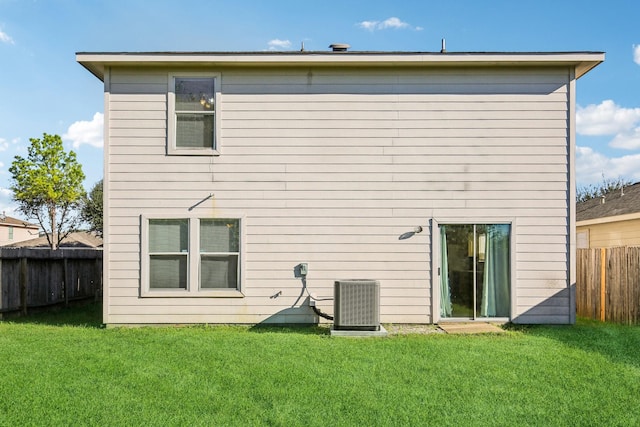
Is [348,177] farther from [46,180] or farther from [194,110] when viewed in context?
[46,180]

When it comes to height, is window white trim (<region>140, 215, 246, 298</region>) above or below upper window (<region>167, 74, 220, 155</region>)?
below

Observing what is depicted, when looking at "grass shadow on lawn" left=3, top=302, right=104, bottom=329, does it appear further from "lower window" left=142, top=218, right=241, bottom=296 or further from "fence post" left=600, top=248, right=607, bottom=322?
"fence post" left=600, top=248, right=607, bottom=322

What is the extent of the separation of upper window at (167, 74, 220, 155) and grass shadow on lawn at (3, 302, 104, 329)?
3.53 m

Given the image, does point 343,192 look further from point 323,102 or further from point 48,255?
point 48,255

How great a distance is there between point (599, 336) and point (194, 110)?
7.32 metres

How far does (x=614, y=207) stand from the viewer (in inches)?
609

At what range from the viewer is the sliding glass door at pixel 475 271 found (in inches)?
327

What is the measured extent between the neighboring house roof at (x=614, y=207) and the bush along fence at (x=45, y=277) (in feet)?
47.5

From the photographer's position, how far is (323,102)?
834cm

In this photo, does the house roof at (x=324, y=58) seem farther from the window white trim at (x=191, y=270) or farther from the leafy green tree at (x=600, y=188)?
the leafy green tree at (x=600, y=188)

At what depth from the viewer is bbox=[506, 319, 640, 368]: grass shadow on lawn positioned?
20.4 ft

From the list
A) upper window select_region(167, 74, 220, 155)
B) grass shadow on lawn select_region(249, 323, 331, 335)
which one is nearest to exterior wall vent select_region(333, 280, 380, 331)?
grass shadow on lawn select_region(249, 323, 331, 335)

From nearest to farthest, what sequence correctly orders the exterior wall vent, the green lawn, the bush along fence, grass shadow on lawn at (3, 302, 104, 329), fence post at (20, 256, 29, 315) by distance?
the green lawn → the exterior wall vent → grass shadow on lawn at (3, 302, 104, 329) → the bush along fence → fence post at (20, 256, 29, 315)

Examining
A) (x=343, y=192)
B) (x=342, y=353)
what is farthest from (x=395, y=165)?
(x=342, y=353)
